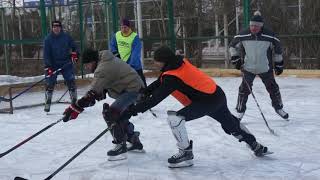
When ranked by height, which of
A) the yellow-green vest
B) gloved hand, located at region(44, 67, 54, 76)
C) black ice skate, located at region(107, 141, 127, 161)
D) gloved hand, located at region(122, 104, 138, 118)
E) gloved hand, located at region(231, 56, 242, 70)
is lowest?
black ice skate, located at region(107, 141, 127, 161)

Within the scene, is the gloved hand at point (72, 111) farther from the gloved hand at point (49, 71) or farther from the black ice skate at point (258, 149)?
the gloved hand at point (49, 71)

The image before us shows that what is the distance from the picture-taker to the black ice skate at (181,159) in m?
5.12

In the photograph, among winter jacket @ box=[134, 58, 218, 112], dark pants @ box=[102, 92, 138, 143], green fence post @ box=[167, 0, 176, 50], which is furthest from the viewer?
green fence post @ box=[167, 0, 176, 50]

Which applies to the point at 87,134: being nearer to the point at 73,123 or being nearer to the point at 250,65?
the point at 73,123

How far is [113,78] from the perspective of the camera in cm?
529

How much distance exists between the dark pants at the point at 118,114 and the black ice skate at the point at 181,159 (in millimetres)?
594

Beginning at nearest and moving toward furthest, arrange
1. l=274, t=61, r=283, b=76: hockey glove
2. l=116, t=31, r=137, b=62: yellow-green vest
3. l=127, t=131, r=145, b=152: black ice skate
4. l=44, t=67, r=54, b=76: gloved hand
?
l=127, t=131, r=145, b=152: black ice skate, l=274, t=61, r=283, b=76: hockey glove, l=116, t=31, r=137, b=62: yellow-green vest, l=44, t=67, r=54, b=76: gloved hand

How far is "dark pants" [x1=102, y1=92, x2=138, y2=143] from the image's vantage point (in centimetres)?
527

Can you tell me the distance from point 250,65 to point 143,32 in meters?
8.46

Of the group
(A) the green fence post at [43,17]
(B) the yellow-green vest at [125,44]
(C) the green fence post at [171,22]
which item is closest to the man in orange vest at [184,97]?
(B) the yellow-green vest at [125,44]

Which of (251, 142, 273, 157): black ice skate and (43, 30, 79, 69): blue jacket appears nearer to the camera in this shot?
(251, 142, 273, 157): black ice skate

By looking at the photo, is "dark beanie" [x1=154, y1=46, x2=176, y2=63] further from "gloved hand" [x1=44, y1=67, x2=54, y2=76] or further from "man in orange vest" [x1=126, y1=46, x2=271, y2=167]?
"gloved hand" [x1=44, y1=67, x2=54, y2=76]

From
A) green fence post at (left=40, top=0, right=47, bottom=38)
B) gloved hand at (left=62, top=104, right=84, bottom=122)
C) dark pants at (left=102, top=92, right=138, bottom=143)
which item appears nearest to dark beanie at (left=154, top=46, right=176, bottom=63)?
dark pants at (left=102, top=92, right=138, bottom=143)

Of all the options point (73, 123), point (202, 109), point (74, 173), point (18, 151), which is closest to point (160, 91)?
point (202, 109)
